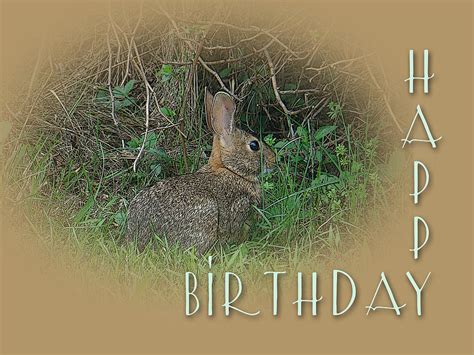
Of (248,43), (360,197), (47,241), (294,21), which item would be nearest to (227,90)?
(248,43)

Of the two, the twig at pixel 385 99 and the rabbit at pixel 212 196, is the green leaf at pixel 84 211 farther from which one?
the twig at pixel 385 99

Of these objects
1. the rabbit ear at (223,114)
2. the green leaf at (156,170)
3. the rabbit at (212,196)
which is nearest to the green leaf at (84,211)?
the rabbit at (212,196)

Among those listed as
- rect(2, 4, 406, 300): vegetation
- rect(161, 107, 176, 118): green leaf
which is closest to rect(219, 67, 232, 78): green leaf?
rect(2, 4, 406, 300): vegetation

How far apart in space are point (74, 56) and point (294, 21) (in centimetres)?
176

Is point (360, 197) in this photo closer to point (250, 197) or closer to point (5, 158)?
point (250, 197)

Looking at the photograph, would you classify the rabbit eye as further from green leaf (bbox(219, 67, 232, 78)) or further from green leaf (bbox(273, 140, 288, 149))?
green leaf (bbox(219, 67, 232, 78))

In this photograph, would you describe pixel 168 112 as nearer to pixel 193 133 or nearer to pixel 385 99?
pixel 193 133

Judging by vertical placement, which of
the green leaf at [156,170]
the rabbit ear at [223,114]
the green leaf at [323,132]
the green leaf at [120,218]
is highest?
the rabbit ear at [223,114]

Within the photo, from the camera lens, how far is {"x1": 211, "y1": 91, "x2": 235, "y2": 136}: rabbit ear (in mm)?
6617

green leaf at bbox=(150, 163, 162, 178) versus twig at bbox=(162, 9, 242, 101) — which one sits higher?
twig at bbox=(162, 9, 242, 101)

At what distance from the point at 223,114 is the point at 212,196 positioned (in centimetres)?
66

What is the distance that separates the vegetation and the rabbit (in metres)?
0.11

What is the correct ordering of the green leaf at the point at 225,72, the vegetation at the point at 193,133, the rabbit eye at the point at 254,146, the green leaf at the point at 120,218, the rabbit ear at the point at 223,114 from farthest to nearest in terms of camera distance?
the green leaf at the point at 225,72, the rabbit eye at the point at 254,146, the rabbit ear at the point at 223,114, the green leaf at the point at 120,218, the vegetation at the point at 193,133

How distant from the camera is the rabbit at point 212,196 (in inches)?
243
